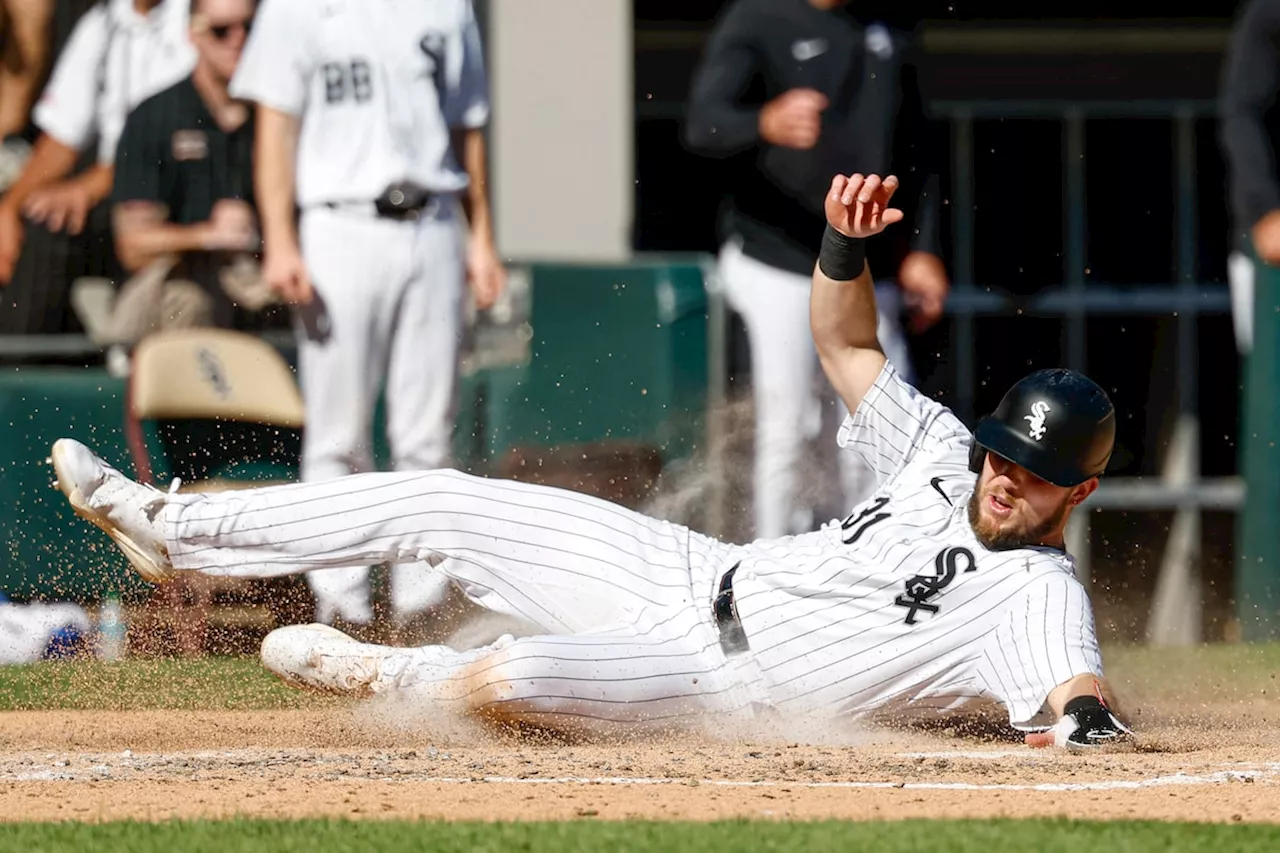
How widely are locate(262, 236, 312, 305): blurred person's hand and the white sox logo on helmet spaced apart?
2.93 m

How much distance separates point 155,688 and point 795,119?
9.66ft

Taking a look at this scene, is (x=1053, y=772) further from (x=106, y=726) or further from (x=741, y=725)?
(x=106, y=726)

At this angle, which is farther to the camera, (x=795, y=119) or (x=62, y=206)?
(x=62, y=206)

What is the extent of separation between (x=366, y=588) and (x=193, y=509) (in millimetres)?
1708

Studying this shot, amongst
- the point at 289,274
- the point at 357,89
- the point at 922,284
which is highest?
the point at 357,89

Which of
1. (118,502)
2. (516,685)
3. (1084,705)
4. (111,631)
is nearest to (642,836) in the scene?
(516,685)

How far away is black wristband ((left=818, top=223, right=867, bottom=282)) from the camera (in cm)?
536

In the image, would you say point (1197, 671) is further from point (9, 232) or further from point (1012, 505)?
point (9, 232)

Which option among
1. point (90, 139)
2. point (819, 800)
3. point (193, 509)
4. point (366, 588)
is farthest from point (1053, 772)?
point (90, 139)

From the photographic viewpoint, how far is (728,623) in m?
5.02

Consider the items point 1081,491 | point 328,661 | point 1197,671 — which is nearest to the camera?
point 1081,491

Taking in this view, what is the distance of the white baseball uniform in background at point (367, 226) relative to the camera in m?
7.05

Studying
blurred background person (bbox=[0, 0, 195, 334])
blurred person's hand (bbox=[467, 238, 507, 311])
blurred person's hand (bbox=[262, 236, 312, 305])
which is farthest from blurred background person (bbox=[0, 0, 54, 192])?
blurred person's hand (bbox=[467, 238, 507, 311])

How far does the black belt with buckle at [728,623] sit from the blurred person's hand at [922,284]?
106 inches
